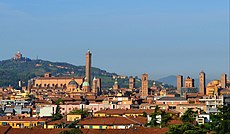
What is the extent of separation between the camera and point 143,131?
4406 centimetres

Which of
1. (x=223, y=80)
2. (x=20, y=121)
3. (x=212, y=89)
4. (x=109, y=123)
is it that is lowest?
(x=20, y=121)

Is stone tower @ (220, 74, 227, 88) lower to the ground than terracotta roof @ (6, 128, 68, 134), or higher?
higher

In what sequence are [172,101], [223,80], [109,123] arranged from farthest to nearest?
1. [223,80]
2. [172,101]
3. [109,123]

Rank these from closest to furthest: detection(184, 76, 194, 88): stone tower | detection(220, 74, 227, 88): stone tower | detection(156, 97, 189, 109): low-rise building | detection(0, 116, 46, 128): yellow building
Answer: detection(0, 116, 46, 128): yellow building → detection(156, 97, 189, 109): low-rise building → detection(220, 74, 227, 88): stone tower → detection(184, 76, 194, 88): stone tower

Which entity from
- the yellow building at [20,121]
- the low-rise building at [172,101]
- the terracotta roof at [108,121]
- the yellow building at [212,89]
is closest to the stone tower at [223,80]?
the yellow building at [212,89]

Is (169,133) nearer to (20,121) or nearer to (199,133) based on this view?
(199,133)

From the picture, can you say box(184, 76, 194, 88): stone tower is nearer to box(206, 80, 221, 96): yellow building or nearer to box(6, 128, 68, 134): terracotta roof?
box(206, 80, 221, 96): yellow building

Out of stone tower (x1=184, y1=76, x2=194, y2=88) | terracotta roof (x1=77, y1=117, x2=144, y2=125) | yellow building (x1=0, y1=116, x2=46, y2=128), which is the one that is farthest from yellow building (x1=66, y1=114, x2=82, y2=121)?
stone tower (x1=184, y1=76, x2=194, y2=88)

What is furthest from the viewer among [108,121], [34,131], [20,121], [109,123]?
[20,121]

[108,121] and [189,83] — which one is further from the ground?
[189,83]

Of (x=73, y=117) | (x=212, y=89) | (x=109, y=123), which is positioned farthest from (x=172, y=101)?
(x=109, y=123)

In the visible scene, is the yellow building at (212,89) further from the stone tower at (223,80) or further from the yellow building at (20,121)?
the yellow building at (20,121)

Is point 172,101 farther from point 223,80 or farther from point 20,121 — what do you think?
point 223,80

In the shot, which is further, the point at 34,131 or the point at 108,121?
the point at 108,121
